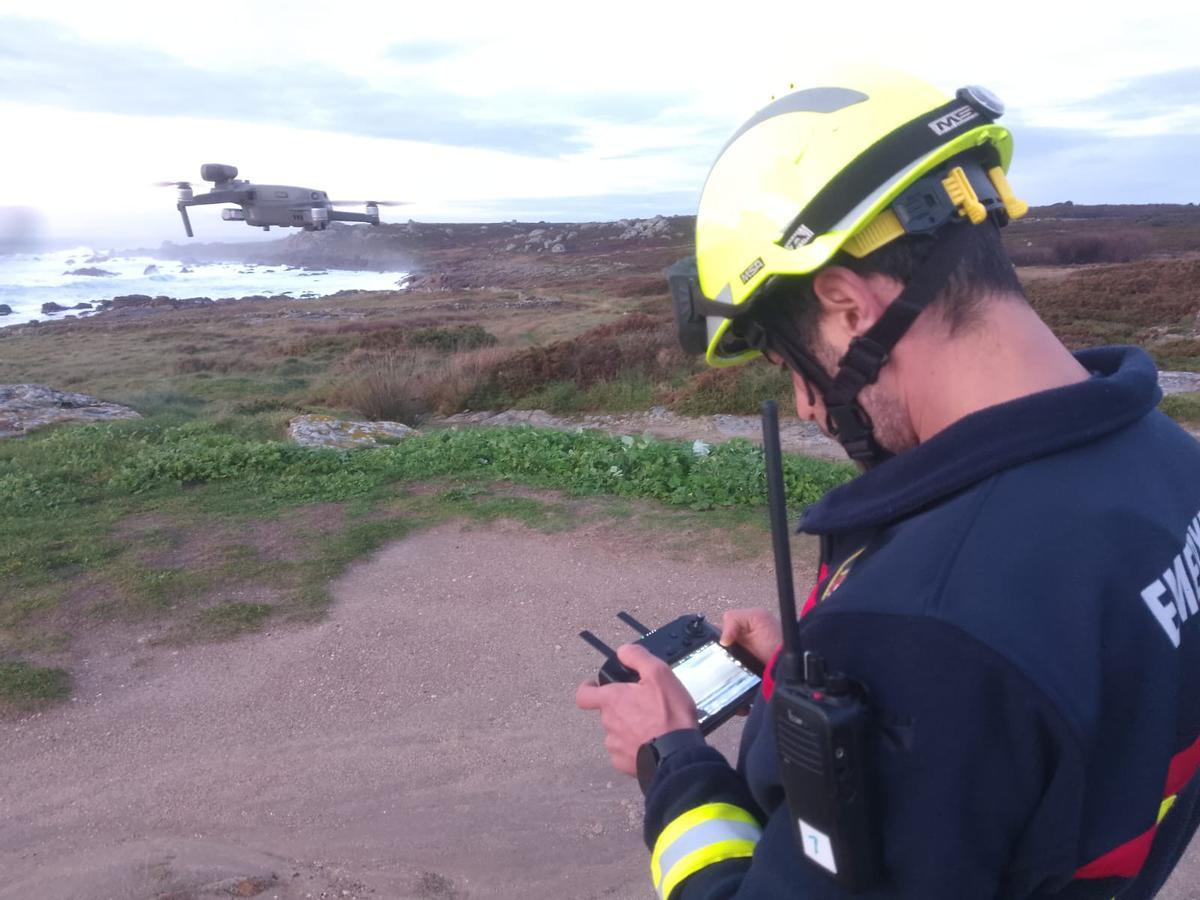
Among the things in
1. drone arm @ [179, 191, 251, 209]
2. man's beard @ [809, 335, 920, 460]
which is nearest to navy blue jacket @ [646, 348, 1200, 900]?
man's beard @ [809, 335, 920, 460]

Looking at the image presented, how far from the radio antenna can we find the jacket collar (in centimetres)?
15

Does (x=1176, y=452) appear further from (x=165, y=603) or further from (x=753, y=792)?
(x=165, y=603)

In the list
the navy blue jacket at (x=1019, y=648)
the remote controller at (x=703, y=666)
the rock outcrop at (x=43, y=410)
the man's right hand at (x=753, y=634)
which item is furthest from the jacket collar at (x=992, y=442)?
the rock outcrop at (x=43, y=410)

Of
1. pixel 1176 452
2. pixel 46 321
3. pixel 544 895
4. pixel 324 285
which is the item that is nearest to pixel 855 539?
pixel 1176 452

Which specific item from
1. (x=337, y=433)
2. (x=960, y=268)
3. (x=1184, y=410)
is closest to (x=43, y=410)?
(x=337, y=433)

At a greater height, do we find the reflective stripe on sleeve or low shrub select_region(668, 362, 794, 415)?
the reflective stripe on sleeve

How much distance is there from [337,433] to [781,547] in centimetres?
1155

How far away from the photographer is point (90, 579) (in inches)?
249

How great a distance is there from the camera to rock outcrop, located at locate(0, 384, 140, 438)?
39.5 ft

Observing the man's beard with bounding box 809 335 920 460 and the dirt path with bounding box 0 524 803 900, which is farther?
the dirt path with bounding box 0 524 803 900

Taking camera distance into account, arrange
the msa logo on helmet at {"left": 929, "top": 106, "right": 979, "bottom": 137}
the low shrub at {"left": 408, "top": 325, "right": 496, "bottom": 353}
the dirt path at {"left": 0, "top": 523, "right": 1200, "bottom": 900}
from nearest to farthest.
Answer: the msa logo on helmet at {"left": 929, "top": 106, "right": 979, "bottom": 137} < the dirt path at {"left": 0, "top": 523, "right": 1200, "bottom": 900} < the low shrub at {"left": 408, "top": 325, "right": 496, "bottom": 353}

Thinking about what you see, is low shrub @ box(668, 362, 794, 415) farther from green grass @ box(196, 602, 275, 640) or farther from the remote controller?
the remote controller

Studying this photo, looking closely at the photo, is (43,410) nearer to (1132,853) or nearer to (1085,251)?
(1132,853)

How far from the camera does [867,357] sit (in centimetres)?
142
